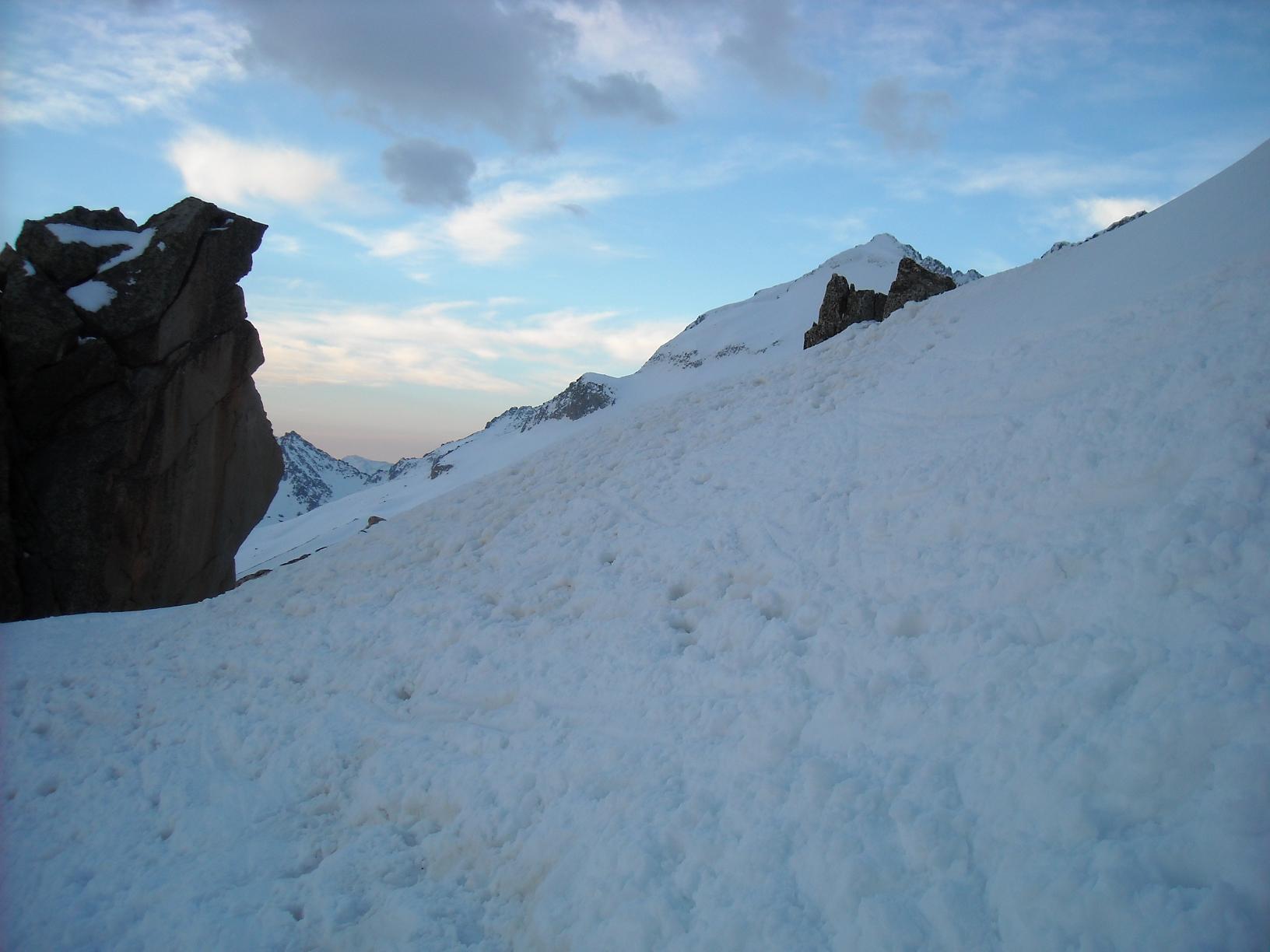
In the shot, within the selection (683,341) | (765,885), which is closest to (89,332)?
(765,885)

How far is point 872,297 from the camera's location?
21391 millimetres

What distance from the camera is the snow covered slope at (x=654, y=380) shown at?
8812 centimetres

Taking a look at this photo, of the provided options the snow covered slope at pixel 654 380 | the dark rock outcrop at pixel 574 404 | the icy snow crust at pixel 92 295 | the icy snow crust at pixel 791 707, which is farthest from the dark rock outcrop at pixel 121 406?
the dark rock outcrop at pixel 574 404

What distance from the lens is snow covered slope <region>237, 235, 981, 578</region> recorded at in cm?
8812

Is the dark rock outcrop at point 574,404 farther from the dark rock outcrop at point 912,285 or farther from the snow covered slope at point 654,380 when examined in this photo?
the dark rock outcrop at point 912,285

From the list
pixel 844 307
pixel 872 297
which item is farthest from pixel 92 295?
pixel 872 297

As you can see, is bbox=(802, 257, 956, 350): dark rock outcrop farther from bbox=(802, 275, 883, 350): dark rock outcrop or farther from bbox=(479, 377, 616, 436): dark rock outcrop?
bbox=(479, 377, 616, 436): dark rock outcrop

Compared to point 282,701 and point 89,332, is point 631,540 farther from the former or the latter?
point 89,332

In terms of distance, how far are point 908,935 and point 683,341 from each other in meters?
108

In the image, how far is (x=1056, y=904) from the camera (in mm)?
3799

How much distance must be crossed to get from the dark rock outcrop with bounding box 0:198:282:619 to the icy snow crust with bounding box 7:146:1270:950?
15.6 ft

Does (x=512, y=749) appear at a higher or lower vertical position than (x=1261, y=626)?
lower

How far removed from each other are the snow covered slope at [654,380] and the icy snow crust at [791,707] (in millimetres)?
70433

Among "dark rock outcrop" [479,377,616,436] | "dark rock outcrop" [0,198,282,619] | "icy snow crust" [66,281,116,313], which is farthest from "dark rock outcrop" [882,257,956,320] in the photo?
"dark rock outcrop" [479,377,616,436]
